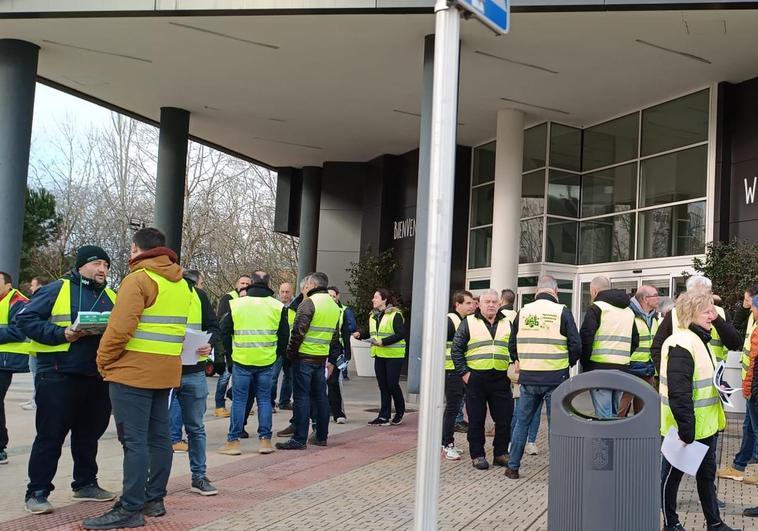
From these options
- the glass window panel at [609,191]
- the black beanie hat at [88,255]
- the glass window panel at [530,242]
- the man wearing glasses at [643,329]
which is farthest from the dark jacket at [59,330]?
the glass window panel at [530,242]

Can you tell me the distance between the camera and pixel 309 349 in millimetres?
9688

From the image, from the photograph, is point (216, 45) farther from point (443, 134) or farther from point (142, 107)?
point (443, 134)

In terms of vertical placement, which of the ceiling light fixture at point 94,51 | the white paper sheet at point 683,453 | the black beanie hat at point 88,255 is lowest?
the white paper sheet at point 683,453

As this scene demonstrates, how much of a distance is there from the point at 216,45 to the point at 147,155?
115ft

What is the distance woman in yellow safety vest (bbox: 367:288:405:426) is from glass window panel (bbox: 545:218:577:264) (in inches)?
343

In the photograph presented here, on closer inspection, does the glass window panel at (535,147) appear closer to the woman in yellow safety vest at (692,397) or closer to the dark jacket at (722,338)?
the dark jacket at (722,338)

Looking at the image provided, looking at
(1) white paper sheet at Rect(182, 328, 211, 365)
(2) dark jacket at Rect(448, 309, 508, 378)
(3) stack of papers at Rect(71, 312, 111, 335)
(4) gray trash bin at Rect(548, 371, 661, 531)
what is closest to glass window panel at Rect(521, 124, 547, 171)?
(2) dark jacket at Rect(448, 309, 508, 378)

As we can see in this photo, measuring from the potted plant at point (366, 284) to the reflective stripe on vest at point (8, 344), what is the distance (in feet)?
49.1

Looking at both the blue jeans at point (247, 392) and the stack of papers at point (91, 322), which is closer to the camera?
the stack of papers at point (91, 322)

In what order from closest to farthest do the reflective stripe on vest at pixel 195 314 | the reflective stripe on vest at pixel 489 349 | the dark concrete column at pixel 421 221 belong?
the reflective stripe on vest at pixel 195 314
the reflective stripe on vest at pixel 489 349
the dark concrete column at pixel 421 221

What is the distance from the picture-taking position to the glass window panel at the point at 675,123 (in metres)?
16.7

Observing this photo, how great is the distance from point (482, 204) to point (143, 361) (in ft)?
56.3

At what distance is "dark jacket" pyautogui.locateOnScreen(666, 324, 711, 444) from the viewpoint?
561cm

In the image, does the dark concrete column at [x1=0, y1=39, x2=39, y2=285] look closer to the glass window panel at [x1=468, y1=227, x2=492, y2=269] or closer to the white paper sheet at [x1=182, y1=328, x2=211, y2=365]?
the white paper sheet at [x1=182, y1=328, x2=211, y2=365]
